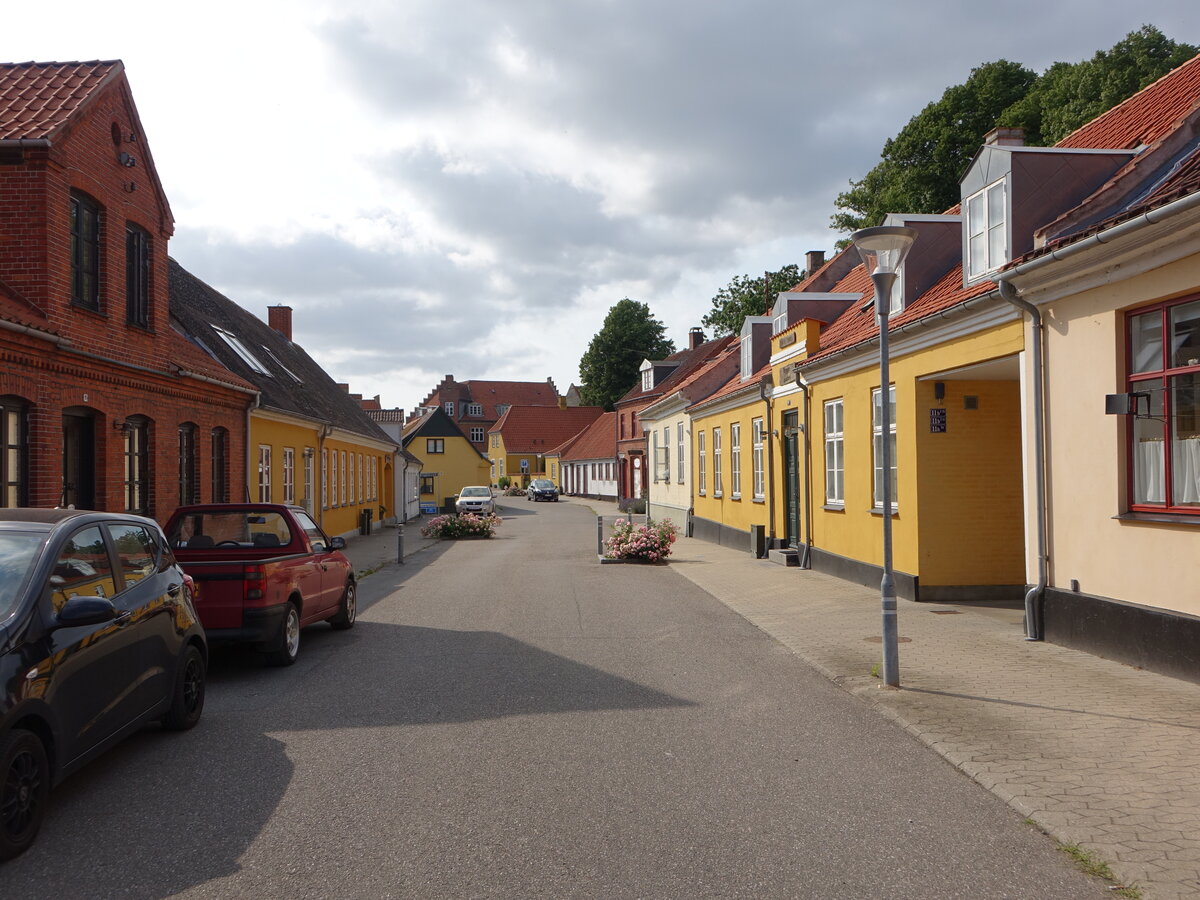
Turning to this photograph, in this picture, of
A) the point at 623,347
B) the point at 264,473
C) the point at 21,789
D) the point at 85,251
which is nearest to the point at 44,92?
the point at 85,251

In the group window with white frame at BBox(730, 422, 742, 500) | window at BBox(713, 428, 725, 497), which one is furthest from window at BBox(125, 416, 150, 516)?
window at BBox(713, 428, 725, 497)

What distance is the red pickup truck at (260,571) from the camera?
28.3 ft

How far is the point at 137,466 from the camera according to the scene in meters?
14.5

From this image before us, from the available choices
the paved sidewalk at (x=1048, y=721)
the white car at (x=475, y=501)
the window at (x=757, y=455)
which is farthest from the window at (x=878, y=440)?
the white car at (x=475, y=501)

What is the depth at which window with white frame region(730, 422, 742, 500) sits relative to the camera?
23797 millimetres

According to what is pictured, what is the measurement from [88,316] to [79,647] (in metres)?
9.06

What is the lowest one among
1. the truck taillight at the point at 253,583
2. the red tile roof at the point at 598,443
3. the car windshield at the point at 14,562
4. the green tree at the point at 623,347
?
the truck taillight at the point at 253,583

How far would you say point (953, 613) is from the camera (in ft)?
38.5

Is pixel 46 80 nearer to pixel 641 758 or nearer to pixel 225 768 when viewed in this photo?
pixel 225 768

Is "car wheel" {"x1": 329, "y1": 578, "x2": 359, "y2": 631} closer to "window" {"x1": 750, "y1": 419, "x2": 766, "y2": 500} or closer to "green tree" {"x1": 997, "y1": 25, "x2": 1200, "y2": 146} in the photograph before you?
"window" {"x1": 750, "y1": 419, "x2": 766, "y2": 500}

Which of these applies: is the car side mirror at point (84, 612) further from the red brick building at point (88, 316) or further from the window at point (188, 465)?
the window at point (188, 465)

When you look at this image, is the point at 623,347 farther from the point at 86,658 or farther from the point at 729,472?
the point at 86,658

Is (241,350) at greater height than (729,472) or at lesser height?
greater

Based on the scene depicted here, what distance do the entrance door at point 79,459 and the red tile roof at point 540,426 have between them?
255 feet
